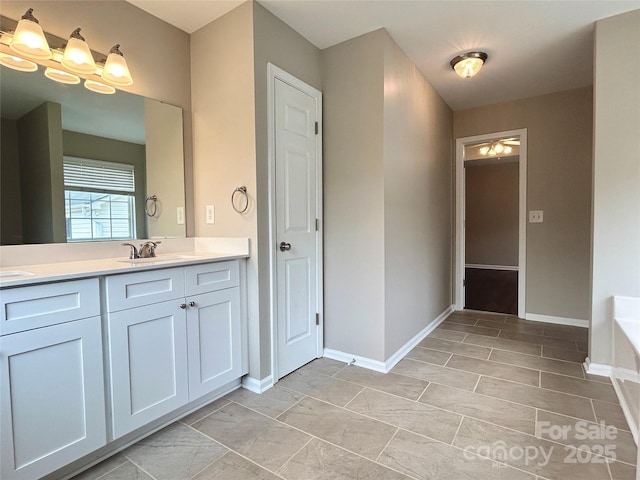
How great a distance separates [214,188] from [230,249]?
1.50 feet

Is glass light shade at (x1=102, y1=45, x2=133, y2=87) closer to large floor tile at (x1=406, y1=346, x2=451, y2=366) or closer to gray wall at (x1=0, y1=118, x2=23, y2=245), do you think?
gray wall at (x1=0, y1=118, x2=23, y2=245)

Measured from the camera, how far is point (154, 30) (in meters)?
2.11

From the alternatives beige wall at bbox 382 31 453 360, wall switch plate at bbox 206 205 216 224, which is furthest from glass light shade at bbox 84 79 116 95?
beige wall at bbox 382 31 453 360

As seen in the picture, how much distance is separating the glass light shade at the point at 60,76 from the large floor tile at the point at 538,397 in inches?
120

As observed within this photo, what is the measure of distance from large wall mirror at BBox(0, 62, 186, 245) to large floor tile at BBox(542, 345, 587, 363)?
10.0ft

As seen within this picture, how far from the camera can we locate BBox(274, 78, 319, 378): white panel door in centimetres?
221

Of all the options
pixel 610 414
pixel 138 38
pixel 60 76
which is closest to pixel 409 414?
pixel 610 414

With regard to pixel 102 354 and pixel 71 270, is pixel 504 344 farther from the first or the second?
pixel 71 270

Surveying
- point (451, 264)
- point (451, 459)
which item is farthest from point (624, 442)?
point (451, 264)

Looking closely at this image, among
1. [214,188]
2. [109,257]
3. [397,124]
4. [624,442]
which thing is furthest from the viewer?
[397,124]

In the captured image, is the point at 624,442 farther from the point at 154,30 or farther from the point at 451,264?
the point at 154,30

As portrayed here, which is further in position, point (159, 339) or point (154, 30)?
Result: point (154, 30)

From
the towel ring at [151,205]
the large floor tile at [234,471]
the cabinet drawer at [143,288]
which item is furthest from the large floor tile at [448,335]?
the towel ring at [151,205]

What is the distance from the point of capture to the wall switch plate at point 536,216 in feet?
11.5
